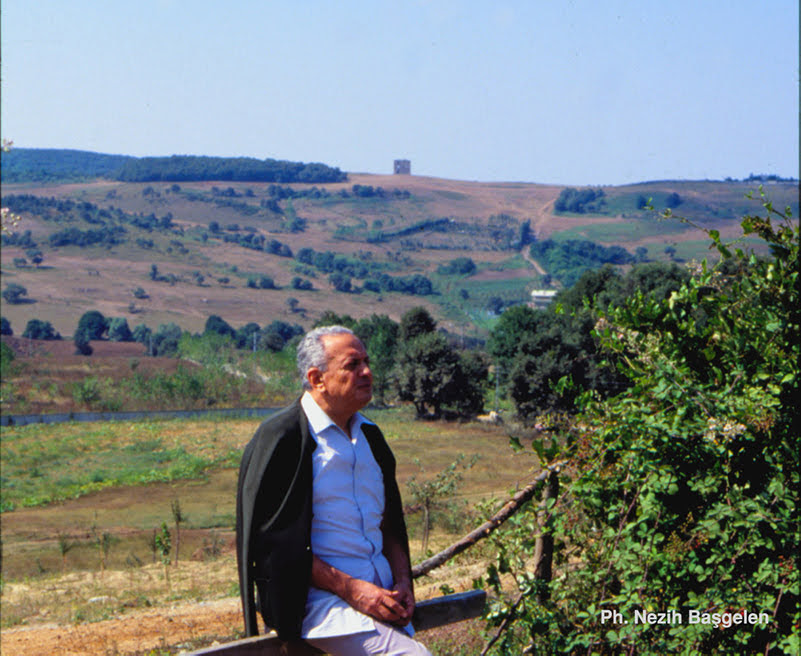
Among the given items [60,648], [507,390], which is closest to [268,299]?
[507,390]

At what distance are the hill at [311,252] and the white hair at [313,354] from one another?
4249 inches

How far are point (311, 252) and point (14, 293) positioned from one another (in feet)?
199

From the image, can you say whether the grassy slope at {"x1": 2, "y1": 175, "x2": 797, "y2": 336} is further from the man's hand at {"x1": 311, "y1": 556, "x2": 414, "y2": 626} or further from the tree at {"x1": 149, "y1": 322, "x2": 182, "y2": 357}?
the man's hand at {"x1": 311, "y1": 556, "x2": 414, "y2": 626}

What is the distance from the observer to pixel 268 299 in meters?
131

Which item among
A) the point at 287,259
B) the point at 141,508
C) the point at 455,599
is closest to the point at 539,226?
the point at 287,259

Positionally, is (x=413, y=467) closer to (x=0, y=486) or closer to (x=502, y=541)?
(x=0, y=486)

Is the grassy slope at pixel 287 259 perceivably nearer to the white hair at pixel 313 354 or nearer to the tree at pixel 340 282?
the tree at pixel 340 282

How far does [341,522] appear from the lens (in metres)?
2.98

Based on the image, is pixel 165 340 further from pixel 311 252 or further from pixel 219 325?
pixel 311 252

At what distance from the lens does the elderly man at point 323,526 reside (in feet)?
9.39

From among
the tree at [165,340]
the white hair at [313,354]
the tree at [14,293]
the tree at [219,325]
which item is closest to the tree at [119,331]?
the tree at [165,340]

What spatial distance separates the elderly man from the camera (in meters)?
2.86

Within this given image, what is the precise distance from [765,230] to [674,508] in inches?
53.0

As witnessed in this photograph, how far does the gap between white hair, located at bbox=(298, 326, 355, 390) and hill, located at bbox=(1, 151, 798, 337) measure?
108 metres
